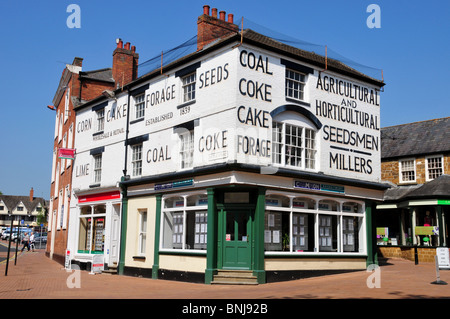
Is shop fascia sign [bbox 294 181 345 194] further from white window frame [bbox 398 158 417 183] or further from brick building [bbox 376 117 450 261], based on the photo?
white window frame [bbox 398 158 417 183]

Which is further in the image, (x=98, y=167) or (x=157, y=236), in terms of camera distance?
(x=98, y=167)

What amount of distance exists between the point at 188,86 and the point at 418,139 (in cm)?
1815

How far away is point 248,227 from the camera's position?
1644cm

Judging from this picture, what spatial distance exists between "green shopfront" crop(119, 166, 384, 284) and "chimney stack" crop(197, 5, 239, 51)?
19.7 ft

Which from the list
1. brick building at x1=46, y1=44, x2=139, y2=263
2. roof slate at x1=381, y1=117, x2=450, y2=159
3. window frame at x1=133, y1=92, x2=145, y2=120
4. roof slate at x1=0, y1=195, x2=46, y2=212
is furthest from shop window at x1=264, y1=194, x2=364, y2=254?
roof slate at x1=0, y1=195, x2=46, y2=212

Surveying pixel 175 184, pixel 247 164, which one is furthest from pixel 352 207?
pixel 175 184

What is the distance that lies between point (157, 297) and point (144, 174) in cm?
867

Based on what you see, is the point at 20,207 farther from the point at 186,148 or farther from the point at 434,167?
the point at 186,148

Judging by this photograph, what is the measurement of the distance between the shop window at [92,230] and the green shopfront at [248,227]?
3.17m

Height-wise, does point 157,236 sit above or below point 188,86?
below

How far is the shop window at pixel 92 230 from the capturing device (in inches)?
940

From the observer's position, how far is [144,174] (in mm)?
20609

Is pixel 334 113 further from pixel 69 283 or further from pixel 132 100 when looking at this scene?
pixel 69 283

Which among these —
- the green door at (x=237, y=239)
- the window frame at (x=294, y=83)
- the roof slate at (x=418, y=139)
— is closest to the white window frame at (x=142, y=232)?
the green door at (x=237, y=239)
